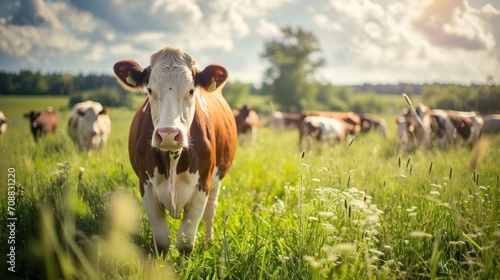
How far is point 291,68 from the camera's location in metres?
42.9

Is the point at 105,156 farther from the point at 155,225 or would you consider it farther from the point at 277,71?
the point at 277,71

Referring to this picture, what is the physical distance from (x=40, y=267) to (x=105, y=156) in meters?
3.71

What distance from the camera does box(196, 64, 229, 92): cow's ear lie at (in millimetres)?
2885

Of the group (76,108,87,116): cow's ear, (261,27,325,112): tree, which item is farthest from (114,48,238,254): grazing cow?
(261,27,325,112): tree

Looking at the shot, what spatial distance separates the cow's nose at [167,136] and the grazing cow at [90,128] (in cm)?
671

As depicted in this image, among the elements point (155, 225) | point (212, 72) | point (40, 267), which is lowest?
point (40, 267)

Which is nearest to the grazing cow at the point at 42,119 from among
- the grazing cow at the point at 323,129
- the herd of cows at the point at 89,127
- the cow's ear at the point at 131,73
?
the herd of cows at the point at 89,127

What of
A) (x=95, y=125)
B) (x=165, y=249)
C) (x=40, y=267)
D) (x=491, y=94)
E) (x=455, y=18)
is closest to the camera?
(x=40, y=267)

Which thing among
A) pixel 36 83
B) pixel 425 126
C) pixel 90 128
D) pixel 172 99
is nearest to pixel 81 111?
pixel 90 128

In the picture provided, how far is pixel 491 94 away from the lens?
14297mm

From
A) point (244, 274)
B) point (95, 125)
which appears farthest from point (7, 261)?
point (95, 125)

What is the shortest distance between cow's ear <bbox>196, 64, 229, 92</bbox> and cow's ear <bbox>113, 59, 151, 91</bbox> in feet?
1.52

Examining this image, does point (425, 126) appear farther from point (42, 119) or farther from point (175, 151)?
point (42, 119)

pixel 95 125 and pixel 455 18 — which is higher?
pixel 455 18
